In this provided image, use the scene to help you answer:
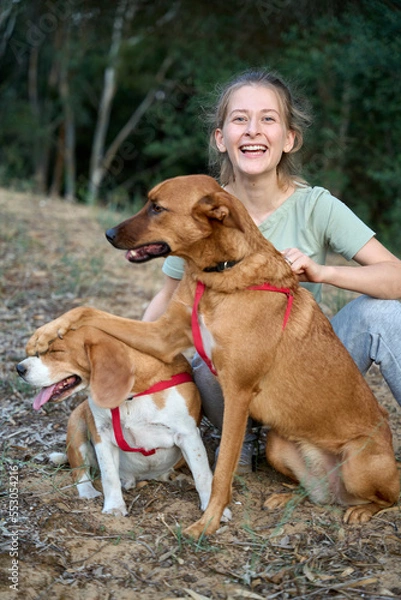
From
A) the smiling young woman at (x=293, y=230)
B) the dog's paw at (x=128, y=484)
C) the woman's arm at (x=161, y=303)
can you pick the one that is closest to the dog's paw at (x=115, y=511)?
the dog's paw at (x=128, y=484)

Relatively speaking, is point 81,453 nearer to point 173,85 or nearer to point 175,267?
point 175,267

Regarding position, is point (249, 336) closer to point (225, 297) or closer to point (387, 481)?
point (225, 297)

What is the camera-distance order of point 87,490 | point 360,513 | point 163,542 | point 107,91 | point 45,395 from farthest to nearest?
point 107,91 < point 87,490 < point 45,395 < point 360,513 < point 163,542

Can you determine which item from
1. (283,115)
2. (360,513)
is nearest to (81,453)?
(360,513)

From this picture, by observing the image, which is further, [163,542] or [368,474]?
[368,474]

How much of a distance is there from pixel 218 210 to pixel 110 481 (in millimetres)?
1358

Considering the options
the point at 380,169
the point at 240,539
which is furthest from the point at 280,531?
the point at 380,169

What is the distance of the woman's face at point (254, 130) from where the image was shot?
3414 millimetres

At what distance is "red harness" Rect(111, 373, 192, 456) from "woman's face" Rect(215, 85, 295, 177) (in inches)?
44.5

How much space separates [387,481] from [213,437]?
1.21 m

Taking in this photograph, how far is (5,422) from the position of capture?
394cm

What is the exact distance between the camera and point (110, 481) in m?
3.08

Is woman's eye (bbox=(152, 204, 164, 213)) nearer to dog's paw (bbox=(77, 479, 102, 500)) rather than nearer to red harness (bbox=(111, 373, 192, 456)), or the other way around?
red harness (bbox=(111, 373, 192, 456))

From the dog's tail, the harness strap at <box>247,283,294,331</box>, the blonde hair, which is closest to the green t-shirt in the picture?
the blonde hair
